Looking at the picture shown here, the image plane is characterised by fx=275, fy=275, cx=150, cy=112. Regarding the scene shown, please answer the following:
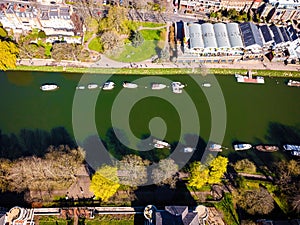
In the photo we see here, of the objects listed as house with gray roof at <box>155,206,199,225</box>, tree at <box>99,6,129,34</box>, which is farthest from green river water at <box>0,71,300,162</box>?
house with gray roof at <box>155,206,199,225</box>

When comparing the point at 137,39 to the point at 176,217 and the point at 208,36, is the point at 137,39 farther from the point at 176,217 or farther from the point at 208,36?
the point at 176,217

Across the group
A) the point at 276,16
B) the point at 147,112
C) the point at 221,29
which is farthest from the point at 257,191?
the point at 276,16

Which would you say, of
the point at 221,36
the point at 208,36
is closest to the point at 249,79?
the point at 221,36

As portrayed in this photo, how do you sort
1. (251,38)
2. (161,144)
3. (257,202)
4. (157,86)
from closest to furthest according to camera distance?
(257,202), (161,144), (157,86), (251,38)

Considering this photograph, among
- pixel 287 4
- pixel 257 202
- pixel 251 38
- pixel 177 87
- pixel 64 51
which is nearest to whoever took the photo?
pixel 257 202

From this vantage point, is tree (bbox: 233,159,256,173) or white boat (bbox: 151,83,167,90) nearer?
tree (bbox: 233,159,256,173)

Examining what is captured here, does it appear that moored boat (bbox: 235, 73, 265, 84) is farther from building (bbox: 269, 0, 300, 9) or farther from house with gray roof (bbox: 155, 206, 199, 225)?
house with gray roof (bbox: 155, 206, 199, 225)
